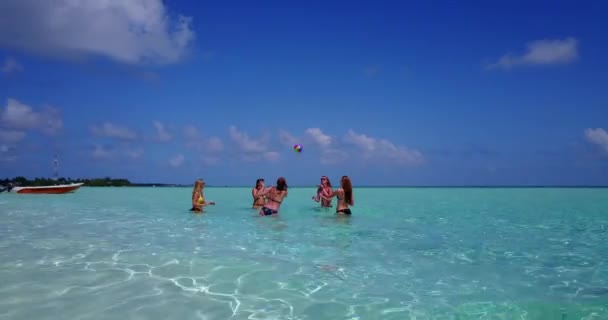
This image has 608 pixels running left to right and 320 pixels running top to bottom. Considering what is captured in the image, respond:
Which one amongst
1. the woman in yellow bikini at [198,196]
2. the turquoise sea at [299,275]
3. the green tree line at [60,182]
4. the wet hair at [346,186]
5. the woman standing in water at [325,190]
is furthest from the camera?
the green tree line at [60,182]

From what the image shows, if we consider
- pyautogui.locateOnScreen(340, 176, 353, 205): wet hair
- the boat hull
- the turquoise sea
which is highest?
pyautogui.locateOnScreen(340, 176, 353, 205): wet hair

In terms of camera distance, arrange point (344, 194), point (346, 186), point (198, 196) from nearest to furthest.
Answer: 1. point (346, 186)
2. point (344, 194)
3. point (198, 196)

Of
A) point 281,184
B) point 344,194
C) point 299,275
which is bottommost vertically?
point 299,275

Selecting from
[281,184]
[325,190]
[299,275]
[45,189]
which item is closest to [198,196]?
[281,184]

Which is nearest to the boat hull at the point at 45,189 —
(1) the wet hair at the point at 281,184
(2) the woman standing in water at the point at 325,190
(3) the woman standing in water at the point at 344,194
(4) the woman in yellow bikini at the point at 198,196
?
(4) the woman in yellow bikini at the point at 198,196

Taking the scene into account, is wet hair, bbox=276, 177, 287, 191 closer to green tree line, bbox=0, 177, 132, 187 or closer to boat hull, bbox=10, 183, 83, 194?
boat hull, bbox=10, 183, 83, 194

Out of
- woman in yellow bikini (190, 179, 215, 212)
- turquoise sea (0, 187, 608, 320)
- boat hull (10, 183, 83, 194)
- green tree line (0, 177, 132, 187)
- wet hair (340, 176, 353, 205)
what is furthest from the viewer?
green tree line (0, 177, 132, 187)

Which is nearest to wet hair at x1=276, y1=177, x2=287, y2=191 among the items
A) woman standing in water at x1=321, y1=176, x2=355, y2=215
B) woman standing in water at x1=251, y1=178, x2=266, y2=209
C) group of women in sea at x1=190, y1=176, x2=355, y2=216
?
group of women in sea at x1=190, y1=176, x2=355, y2=216

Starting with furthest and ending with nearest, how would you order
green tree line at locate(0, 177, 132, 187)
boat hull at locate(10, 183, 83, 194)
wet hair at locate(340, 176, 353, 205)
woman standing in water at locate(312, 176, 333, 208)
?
1. green tree line at locate(0, 177, 132, 187)
2. boat hull at locate(10, 183, 83, 194)
3. woman standing in water at locate(312, 176, 333, 208)
4. wet hair at locate(340, 176, 353, 205)

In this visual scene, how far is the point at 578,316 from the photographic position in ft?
19.0

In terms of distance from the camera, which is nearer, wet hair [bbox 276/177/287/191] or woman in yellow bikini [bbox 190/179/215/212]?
wet hair [bbox 276/177/287/191]

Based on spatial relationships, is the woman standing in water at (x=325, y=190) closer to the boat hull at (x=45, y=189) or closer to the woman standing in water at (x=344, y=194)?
the woman standing in water at (x=344, y=194)

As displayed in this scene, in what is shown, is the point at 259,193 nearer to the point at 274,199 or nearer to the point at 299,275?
the point at 274,199

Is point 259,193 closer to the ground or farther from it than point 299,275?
farther from it
